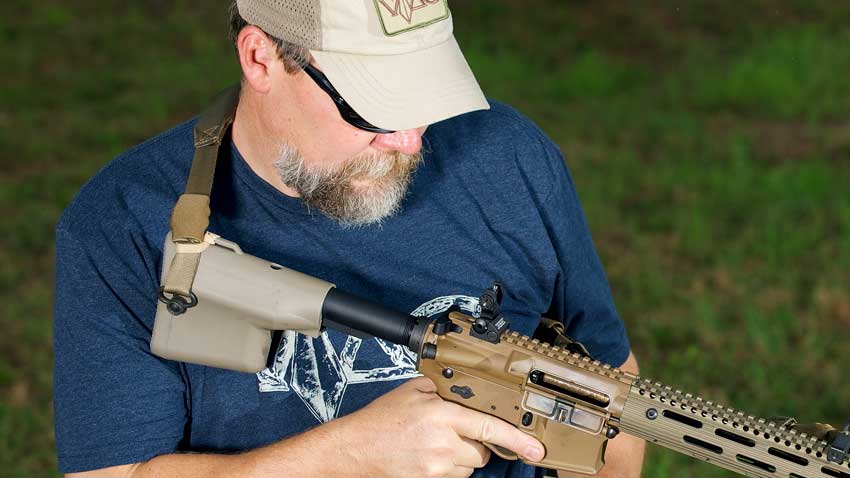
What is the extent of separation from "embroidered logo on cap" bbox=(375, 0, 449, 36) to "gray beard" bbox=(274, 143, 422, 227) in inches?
11.5

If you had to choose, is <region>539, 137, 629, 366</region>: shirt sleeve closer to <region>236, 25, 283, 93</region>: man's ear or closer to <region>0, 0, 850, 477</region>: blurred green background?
<region>236, 25, 283, 93</region>: man's ear

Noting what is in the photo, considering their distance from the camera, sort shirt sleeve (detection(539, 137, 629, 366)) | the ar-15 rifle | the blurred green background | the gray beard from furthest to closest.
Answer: the blurred green background → shirt sleeve (detection(539, 137, 629, 366)) → the gray beard → the ar-15 rifle

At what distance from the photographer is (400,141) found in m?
2.53

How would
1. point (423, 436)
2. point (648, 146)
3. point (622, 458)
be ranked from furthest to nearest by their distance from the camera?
point (648, 146), point (622, 458), point (423, 436)

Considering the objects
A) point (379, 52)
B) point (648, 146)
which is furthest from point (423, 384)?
point (648, 146)

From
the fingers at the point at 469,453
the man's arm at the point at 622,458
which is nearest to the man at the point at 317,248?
the fingers at the point at 469,453

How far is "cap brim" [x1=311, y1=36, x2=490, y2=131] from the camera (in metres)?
2.43

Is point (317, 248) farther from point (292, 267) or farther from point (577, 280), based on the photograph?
point (577, 280)

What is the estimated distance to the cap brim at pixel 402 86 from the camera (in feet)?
7.98

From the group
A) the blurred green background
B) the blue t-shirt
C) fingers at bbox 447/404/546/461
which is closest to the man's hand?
fingers at bbox 447/404/546/461

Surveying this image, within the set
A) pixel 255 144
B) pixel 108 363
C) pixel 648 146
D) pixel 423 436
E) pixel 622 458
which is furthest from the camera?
pixel 648 146

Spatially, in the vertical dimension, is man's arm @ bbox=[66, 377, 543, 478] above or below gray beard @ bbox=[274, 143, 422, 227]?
below

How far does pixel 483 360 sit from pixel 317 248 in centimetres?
53

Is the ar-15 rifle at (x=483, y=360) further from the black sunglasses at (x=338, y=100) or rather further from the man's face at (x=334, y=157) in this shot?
the black sunglasses at (x=338, y=100)
